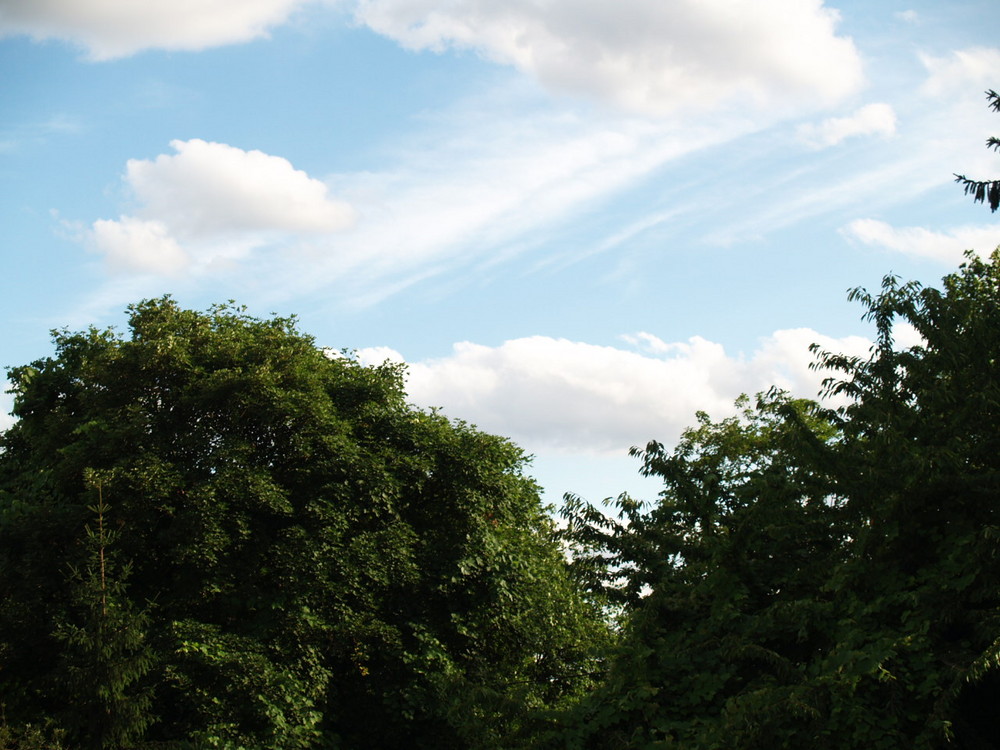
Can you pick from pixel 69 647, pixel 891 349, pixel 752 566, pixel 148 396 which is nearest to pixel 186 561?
pixel 69 647

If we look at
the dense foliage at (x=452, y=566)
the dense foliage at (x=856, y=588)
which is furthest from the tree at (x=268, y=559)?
the dense foliage at (x=856, y=588)

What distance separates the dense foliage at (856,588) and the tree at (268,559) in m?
6.76

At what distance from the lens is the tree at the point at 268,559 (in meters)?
19.2

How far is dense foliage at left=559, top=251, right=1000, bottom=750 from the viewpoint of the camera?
373 inches

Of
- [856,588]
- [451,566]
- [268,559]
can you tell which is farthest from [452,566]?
[856,588]

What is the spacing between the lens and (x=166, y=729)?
769 inches

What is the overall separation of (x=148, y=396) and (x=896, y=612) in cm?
1725

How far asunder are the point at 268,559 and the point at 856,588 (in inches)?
537

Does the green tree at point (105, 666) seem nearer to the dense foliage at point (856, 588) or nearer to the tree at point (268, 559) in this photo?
the tree at point (268, 559)

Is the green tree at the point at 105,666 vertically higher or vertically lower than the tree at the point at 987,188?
lower

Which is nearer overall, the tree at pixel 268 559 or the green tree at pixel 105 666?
the green tree at pixel 105 666

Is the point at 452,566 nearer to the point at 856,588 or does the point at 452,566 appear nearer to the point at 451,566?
the point at 451,566

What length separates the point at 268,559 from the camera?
20812mm

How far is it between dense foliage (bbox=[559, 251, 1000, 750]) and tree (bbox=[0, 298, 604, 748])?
6758 millimetres
